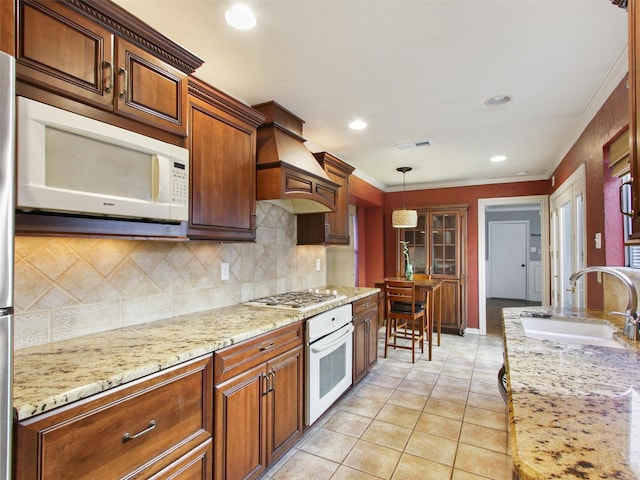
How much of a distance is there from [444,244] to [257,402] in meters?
4.28

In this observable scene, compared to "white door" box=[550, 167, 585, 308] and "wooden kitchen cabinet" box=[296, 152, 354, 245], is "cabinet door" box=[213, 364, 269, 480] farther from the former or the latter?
"white door" box=[550, 167, 585, 308]

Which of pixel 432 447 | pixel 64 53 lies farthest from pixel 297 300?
pixel 64 53

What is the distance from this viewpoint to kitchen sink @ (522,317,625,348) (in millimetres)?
1795

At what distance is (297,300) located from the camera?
263cm

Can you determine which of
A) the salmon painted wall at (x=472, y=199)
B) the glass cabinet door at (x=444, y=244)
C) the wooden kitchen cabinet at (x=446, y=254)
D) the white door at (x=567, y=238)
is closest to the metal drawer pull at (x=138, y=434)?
the white door at (x=567, y=238)

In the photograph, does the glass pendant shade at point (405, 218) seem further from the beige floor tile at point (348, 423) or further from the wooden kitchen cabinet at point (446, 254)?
the beige floor tile at point (348, 423)

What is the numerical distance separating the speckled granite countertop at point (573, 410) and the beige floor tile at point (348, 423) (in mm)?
1473

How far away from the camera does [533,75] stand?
7.04ft

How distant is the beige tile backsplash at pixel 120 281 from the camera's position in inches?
55.6

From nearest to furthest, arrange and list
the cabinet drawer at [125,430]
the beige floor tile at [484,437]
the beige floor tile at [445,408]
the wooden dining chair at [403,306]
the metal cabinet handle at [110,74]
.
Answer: the cabinet drawer at [125,430] → the metal cabinet handle at [110,74] → the beige floor tile at [484,437] → the beige floor tile at [445,408] → the wooden dining chair at [403,306]

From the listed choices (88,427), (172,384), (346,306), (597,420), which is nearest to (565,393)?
(597,420)

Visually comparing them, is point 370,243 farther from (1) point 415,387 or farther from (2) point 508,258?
(2) point 508,258

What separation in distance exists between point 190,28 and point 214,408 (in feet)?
6.16

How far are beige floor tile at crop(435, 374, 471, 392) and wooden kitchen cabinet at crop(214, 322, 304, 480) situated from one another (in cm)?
170
